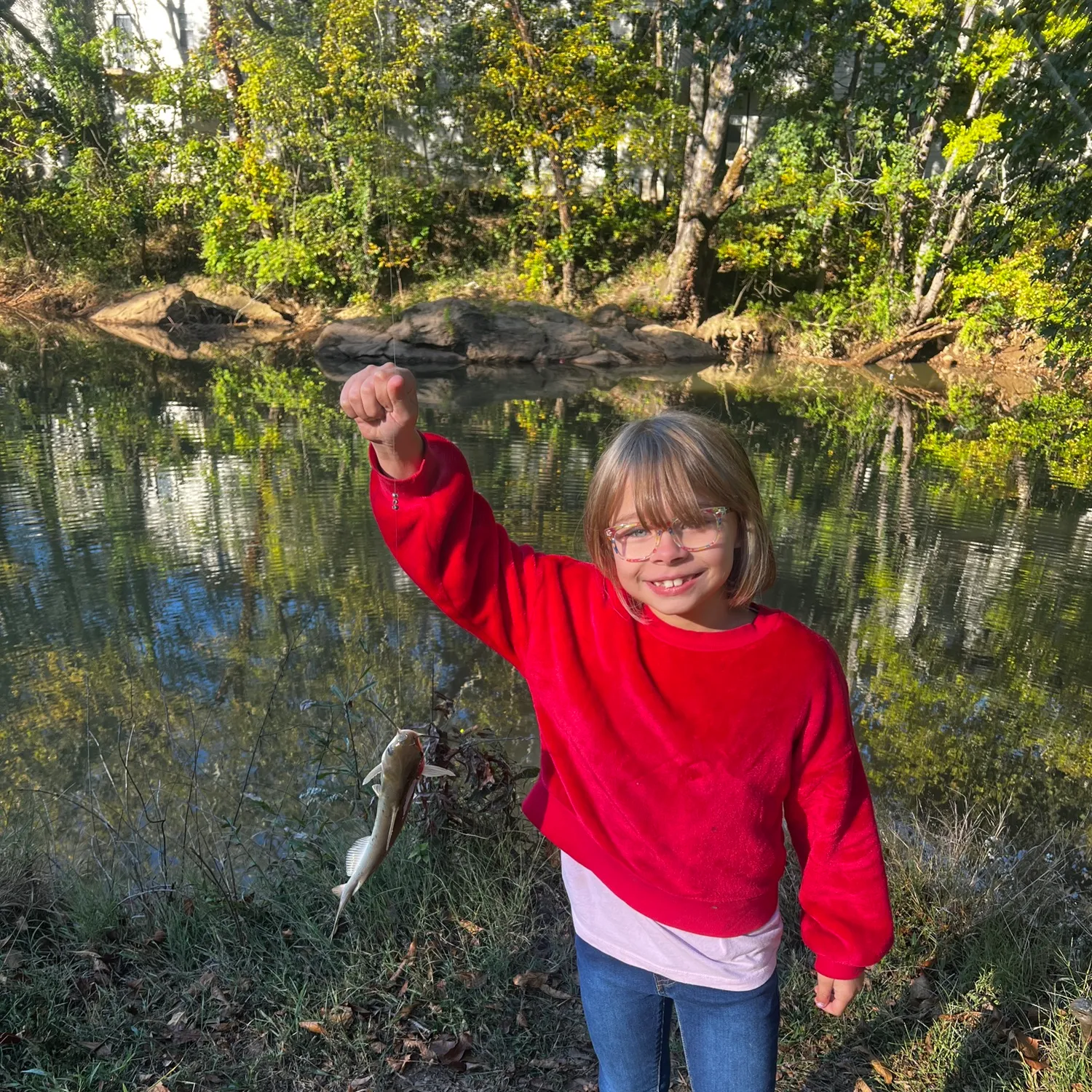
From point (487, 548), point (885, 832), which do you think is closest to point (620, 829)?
point (487, 548)

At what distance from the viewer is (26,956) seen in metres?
2.48

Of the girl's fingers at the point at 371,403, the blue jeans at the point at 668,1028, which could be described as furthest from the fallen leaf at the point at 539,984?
the girl's fingers at the point at 371,403

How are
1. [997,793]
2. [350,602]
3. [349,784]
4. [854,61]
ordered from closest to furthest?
1. [349,784]
2. [997,793]
3. [350,602]
4. [854,61]

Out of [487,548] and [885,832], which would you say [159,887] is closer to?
[487,548]

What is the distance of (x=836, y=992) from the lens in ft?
5.12

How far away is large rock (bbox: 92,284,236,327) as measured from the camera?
64.1 ft

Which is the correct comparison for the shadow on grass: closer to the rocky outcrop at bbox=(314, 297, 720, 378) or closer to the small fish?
the small fish

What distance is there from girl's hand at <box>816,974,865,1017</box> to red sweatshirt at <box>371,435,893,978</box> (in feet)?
0.06

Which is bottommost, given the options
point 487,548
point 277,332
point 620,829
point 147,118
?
point 277,332

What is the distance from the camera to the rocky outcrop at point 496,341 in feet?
54.7

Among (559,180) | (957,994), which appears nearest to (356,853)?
(957,994)

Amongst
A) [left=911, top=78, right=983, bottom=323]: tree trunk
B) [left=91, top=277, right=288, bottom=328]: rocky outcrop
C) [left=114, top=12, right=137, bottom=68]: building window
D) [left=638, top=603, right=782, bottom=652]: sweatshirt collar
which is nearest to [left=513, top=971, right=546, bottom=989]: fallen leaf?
[left=638, top=603, right=782, bottom=652]: sweatshirt collar

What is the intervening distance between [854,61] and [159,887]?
21.2 meters

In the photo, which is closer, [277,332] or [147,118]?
[277,332]
